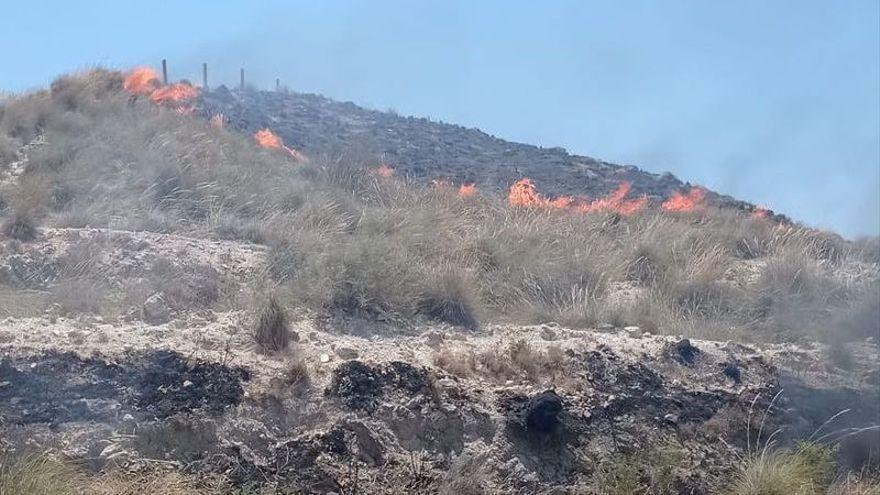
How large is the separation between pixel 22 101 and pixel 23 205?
7.78 meters

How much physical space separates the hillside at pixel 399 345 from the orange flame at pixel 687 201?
5.96 meters

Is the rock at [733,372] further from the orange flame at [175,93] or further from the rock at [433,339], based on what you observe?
the orange flame at [175,93]

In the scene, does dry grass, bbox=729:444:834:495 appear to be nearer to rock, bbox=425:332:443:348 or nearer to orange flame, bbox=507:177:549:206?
rock, bbox=425:332:443:348

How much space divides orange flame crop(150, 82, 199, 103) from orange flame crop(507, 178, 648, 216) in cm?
752

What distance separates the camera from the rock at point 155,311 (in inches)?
454

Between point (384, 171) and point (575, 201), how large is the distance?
4254 millimetres

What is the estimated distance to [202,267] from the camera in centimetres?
1301

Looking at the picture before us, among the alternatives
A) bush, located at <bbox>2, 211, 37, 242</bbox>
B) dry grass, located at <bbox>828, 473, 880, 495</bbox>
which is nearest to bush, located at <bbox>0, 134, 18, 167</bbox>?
bush, located at <bbox>2, 211, 37, 242</bbox>

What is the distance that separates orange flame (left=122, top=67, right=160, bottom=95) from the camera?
992 inches

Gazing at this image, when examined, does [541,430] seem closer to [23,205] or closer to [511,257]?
[511,257]

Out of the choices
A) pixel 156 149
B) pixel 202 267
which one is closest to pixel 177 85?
pixel 156 149

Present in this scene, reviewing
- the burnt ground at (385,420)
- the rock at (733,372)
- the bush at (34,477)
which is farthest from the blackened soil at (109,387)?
the rock at (733,372)

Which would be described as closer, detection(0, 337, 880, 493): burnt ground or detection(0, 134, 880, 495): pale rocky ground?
detection(0, 337, 880, 493): burnt ground

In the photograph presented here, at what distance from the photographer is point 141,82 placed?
86.5 ft
